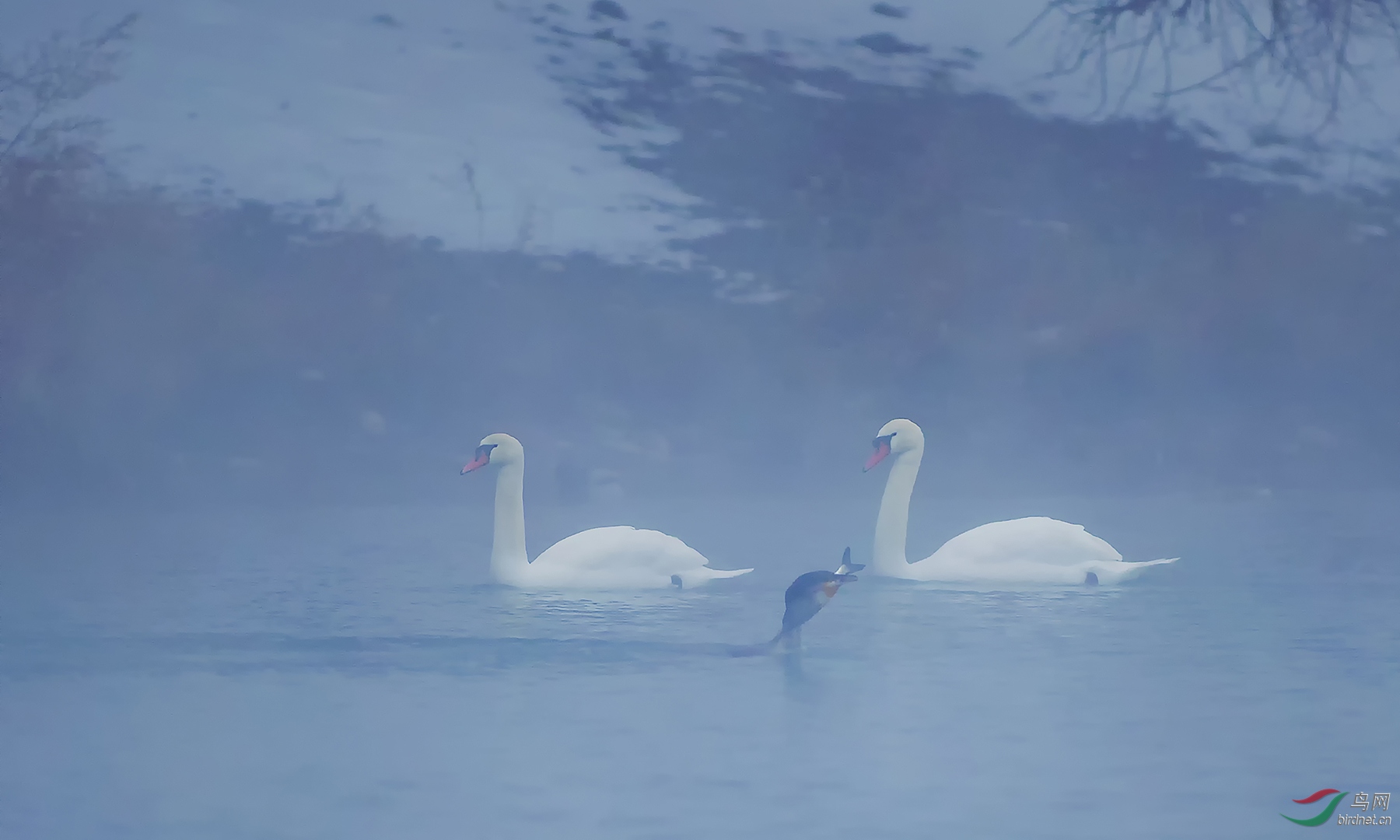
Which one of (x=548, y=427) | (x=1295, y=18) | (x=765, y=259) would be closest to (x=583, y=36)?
(x=765, y=259)

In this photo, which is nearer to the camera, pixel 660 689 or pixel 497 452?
pixel 660 689

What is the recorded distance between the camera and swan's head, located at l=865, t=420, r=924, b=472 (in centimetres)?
426

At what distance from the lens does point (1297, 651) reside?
3504 mm

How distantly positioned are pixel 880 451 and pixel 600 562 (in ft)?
3.41

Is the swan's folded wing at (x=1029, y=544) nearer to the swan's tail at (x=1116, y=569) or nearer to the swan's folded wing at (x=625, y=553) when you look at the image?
the swan's tail at (x=1116, y=569)

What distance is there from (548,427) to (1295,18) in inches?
108

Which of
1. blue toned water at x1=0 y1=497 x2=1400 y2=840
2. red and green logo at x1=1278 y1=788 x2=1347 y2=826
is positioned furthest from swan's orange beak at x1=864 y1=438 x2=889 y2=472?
red and green logo at x1=1278 y1=788 x2=1347 y2=826

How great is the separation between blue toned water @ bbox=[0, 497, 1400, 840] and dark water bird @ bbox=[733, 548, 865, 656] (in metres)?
0.07

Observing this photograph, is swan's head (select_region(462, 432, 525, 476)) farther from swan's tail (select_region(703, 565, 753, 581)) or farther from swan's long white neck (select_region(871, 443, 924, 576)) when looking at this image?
swan's long white neck (select_region(871, 443, 924, 576))

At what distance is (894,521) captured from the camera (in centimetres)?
420

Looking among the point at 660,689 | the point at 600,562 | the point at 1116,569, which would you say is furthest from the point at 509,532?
the point at 1116,569

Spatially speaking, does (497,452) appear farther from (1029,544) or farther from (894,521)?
(1029,544)

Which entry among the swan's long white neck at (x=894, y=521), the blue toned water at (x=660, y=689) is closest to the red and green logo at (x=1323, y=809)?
the blue toned water at (x=660, y=689)

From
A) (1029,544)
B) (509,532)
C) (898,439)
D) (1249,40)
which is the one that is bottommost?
(509,532)
